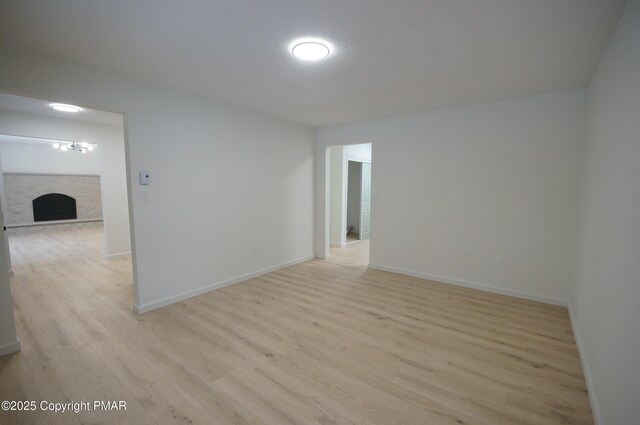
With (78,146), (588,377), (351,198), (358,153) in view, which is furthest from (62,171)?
(588,377)

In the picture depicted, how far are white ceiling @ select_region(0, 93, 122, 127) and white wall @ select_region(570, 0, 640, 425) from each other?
16.9ft

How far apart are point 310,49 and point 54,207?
10.6 metres

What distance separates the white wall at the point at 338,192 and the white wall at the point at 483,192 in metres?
1.43

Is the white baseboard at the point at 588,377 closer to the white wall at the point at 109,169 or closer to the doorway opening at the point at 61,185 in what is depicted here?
the doorway opening at the point at 61,185

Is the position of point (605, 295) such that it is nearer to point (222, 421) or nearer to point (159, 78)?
point (222, 421)

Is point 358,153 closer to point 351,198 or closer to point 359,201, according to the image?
point 359,201

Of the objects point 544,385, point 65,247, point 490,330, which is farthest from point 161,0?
point 65,247

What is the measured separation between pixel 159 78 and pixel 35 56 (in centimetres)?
89

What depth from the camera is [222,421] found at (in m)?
1.60

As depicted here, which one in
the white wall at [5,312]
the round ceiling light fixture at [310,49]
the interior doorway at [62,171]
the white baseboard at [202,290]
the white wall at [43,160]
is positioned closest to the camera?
the round ceiling light fixture at [310,49]

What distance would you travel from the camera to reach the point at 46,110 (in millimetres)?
4289

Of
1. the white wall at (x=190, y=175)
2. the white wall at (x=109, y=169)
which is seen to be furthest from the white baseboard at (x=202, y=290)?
the white wall at (x=109, y=169)

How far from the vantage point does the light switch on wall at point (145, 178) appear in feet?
9.44
